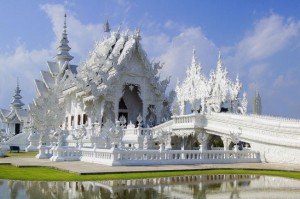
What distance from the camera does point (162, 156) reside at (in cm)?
1956

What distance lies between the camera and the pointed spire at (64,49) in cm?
4909

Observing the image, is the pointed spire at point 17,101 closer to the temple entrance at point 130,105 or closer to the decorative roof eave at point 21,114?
the decorative roof eave at point 21,114

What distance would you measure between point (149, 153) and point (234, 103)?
→ 609 inches

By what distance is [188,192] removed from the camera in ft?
32.4

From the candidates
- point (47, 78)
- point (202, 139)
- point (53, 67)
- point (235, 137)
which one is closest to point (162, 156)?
point (202, 139)

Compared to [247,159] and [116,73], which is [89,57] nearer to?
[116,73]

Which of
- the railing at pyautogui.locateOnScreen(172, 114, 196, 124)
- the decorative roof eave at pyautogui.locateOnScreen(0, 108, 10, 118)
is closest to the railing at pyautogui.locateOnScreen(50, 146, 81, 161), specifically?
the railing at pyautogui.locateOnScreen(172, 114, 196, 124)

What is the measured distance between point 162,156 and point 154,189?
30.5 feet

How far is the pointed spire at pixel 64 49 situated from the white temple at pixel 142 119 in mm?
1608

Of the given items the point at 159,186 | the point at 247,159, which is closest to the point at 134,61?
the point at 247,159

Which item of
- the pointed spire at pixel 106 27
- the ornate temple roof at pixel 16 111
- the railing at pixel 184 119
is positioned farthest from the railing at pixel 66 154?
the ornate temple roof at pixel 16 111

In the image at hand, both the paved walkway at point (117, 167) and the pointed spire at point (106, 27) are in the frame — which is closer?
the paved walkway at point (117, 167)

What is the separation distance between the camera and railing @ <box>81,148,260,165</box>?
1825 centimetres

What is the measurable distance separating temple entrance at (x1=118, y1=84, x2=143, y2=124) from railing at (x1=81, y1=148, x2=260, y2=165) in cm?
1691
